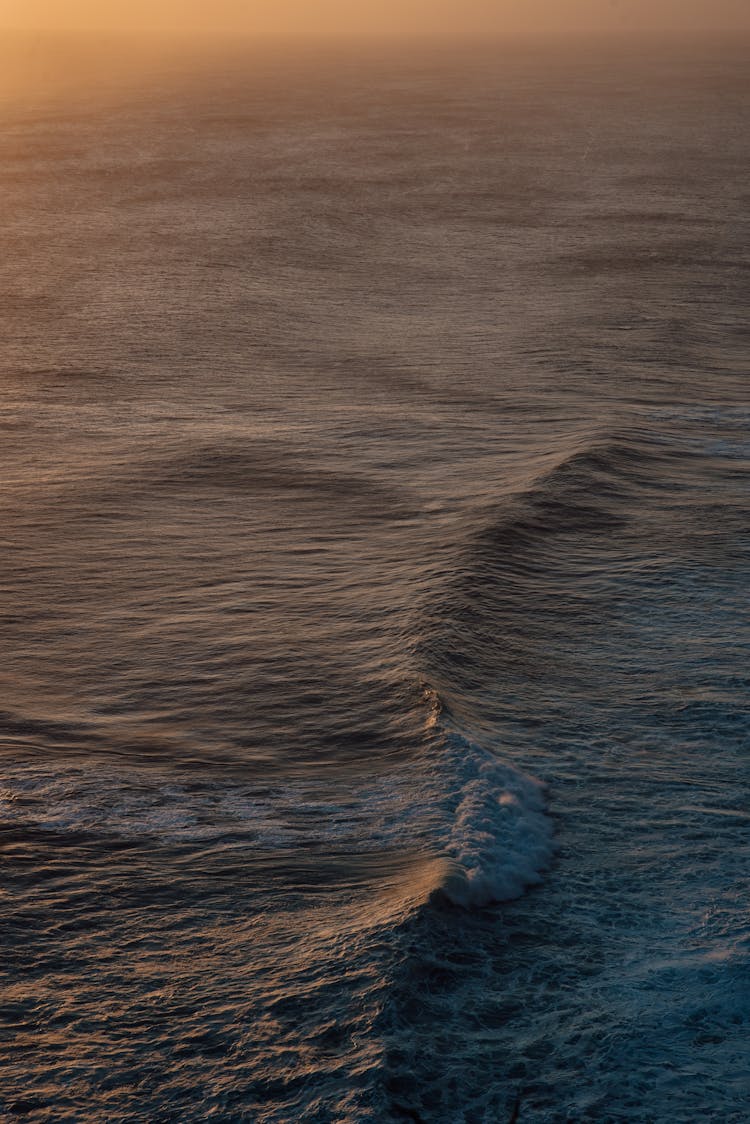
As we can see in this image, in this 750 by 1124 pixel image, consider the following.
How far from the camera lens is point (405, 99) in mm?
53188

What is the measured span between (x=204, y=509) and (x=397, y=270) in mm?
13968

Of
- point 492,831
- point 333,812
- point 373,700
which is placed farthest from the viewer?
point 373,700

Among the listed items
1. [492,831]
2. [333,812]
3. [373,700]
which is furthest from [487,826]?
[373,700]

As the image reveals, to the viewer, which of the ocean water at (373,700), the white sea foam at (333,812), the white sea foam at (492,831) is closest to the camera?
the ocean water at (373,700)

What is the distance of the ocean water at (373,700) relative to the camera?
20.0 ft

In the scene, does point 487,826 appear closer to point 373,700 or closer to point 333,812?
point 333,812

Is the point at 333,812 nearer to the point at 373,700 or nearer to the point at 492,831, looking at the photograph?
the point at 492,831

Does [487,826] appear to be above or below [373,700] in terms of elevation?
below

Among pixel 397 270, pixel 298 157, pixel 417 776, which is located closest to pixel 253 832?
pixel 417 776

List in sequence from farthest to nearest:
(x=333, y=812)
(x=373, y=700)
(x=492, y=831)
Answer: (x=373, y=700)
(x=333, y=812)
(x=492, y=831)

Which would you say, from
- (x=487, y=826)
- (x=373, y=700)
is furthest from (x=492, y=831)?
(x=373, y=700)

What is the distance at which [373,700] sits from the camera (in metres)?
9.37

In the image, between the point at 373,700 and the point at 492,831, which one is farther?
the point at 373,700

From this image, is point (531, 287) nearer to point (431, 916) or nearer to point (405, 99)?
point (431, 916)
